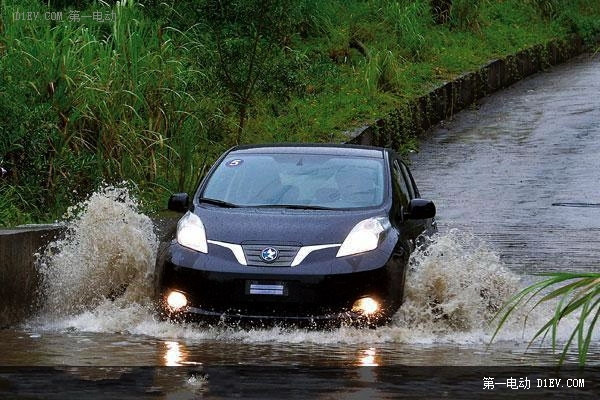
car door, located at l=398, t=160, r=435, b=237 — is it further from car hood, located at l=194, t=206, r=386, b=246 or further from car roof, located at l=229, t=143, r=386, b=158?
car hood, located at l=194, t=206, r=386, b=246

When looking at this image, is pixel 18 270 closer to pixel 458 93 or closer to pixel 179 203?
pixel 179 203

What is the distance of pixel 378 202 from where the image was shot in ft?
40.3

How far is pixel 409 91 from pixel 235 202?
1507 cm

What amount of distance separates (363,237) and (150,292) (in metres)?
2.13

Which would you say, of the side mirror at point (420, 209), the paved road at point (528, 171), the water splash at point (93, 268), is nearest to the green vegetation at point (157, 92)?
the paved road at point (528, 171)

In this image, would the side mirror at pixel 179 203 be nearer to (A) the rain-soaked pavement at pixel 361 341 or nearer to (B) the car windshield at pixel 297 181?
(B) the car windshield at pixel 297 181

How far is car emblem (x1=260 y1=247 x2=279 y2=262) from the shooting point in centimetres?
1125

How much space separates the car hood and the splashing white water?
66 cm

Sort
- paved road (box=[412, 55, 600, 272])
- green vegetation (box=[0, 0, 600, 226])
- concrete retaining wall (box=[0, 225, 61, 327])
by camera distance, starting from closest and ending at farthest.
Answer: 1. concrete retaining wall (box=[0, 225, 61, 327])
2. green vegetation (box=[0, 0, 600, 226])
3. paved road (box=[412, 55, 600, 272])

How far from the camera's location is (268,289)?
36.5ft

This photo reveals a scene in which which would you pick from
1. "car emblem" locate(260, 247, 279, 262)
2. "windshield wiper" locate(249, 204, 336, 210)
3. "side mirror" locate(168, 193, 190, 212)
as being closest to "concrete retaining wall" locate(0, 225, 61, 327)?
"side mirror" locate(168, 193, 190, 212)

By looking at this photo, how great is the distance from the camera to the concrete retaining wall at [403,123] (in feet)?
41.2

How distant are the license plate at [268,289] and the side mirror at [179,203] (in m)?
1.33

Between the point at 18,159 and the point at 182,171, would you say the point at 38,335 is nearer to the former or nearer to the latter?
the point at 18,159
